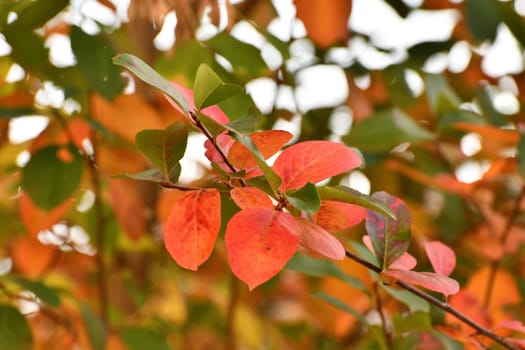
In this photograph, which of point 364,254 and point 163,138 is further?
point 364,254

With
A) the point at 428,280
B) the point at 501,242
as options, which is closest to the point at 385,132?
the point at 501,242

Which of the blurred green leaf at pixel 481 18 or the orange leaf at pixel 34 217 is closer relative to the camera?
the orange leaf at pixel 34 217

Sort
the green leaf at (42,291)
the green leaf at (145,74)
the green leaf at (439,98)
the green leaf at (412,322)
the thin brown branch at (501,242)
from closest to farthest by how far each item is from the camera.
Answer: the green leaf at (145,74), the green leaf at (412,322), the green leaf at (42,291), the thin brown branch at (501,242), the green leaf at (439,98)

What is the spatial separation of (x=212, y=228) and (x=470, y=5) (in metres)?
0.62

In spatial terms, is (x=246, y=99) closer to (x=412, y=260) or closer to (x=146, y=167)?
(x=412, y=260)

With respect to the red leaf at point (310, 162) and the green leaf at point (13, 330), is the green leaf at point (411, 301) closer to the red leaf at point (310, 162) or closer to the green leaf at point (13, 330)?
the red leaf at point (310, 162)

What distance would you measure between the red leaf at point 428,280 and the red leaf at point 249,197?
9 centimetres

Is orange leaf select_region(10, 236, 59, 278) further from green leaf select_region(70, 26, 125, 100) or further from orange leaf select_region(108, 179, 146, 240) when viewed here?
green leaf select_region(70, 26, 125, 100)

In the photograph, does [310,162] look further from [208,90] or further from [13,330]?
[13,330]

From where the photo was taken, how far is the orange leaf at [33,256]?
1.01m

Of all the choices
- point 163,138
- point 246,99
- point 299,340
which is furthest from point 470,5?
point 299,340

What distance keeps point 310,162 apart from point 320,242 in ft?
0.17

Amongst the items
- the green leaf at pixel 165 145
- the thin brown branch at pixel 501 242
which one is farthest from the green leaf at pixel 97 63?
the thin brown branch at pixel 501 242

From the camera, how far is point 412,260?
0.50m
